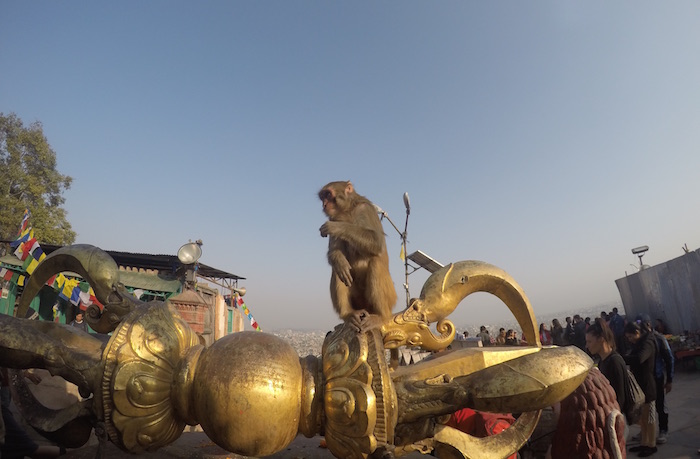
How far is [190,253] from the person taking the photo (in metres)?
9.02

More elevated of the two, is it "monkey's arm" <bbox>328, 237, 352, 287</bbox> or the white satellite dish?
the white satellite dish

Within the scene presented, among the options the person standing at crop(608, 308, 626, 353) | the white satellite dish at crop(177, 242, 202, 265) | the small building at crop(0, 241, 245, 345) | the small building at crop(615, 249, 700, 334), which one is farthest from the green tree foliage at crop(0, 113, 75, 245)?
the small building at crop(615, 249, 700, 334)

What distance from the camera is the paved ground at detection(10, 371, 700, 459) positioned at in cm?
201

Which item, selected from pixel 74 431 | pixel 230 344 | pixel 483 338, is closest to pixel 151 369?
pixel 230 344

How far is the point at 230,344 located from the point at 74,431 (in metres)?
0.90

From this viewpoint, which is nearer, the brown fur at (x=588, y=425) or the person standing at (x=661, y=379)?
the brown fur at (x=588, y=425)

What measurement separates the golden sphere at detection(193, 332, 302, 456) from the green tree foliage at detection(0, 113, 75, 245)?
19037 millimetres

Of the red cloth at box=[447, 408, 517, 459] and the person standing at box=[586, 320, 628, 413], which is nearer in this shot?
the red cloth at box=[447, 408, 517, 459]

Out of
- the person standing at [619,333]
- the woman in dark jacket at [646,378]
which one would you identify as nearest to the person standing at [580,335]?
the person standing at [619,333]

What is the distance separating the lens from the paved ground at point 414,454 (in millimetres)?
2012

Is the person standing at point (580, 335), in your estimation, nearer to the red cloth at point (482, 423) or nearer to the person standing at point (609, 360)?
the person standing at point (609, 360)

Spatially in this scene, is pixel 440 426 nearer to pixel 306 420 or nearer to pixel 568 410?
pixel 306 420

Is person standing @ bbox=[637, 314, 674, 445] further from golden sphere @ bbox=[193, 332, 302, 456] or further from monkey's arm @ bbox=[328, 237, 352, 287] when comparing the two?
golden sphere @ bbox=[193, 332, 302, 456]

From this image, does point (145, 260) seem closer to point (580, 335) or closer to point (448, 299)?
point (448, 299)
